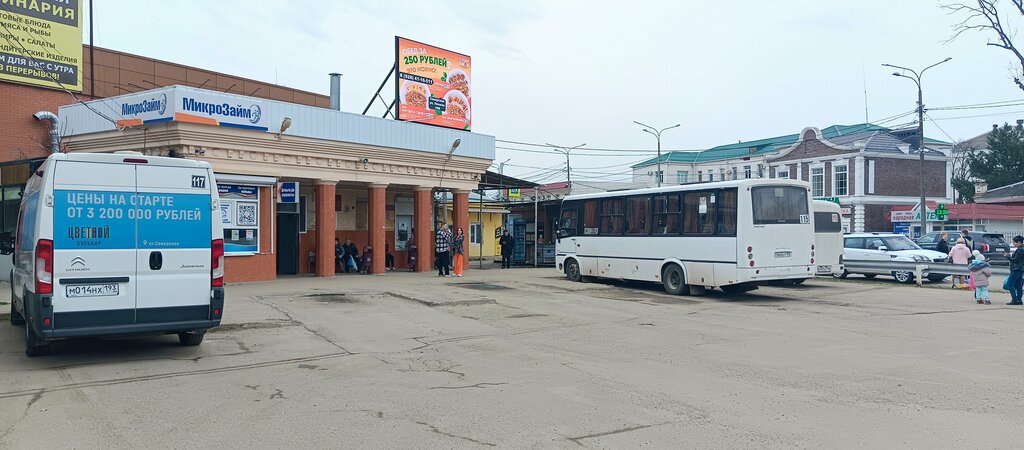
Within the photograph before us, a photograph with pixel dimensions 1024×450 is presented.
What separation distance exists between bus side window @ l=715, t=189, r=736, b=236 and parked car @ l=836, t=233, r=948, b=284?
7.81 m

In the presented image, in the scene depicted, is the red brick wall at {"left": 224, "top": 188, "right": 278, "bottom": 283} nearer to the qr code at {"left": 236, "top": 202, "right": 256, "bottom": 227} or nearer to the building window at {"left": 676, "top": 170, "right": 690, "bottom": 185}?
the qr code at {"left": 236, "top": 202, "right": 256, "bottom": 227}

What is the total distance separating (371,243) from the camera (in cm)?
2550

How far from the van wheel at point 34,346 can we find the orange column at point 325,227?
44.9 ft

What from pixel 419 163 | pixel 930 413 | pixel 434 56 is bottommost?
pixel 930 413

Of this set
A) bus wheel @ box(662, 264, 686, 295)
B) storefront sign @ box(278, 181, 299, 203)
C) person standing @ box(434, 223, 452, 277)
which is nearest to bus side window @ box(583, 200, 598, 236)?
bus wheel @ box(662, 264, 686, 295)

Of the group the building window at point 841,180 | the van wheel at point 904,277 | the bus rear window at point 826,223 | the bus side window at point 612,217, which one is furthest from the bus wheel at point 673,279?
the building window at point 841,180

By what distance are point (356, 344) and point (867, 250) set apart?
66.0ft

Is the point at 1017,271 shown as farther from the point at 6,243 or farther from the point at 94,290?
the point at 6,243

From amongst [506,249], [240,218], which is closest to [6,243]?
[240,218]

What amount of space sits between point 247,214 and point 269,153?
190 cm

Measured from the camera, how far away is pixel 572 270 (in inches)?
914

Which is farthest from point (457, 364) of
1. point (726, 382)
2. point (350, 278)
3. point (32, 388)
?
point (350, 278)

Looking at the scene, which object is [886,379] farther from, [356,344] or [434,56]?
[434,56]

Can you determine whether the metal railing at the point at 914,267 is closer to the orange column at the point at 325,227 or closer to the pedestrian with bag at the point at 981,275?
the pedestrian with bag at the point at 981,275
